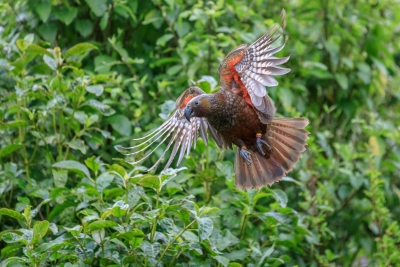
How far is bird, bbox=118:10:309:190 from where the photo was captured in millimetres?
4242

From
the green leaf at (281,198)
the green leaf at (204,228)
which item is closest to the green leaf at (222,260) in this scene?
the green leaf at (204,228)

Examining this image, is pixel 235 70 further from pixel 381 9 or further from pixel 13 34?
pixel 381 9

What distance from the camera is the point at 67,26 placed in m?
5.47

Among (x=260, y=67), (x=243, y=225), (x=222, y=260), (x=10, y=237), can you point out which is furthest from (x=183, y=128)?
(x=10, y=237)

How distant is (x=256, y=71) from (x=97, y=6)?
1552 millimetres

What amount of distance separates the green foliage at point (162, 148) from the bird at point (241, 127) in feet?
0.36

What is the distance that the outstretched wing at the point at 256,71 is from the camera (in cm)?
385

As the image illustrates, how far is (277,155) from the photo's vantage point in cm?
458

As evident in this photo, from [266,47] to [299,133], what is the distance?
81 centimetres

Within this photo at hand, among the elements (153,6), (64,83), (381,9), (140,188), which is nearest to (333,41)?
(381,9)

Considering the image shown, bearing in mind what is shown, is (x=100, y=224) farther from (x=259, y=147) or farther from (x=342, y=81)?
(x=342, y=81)

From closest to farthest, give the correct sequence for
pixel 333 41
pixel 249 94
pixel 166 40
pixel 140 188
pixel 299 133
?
pixel 140 188, pixel 249 94, pixel 299 133, pixel 166 40, pixel 333 41

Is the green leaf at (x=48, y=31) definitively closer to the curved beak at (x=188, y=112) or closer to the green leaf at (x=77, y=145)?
→ the green leaf at (x=77, y=145)

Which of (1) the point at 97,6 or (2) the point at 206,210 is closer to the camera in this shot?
(2) the point at 206,210
